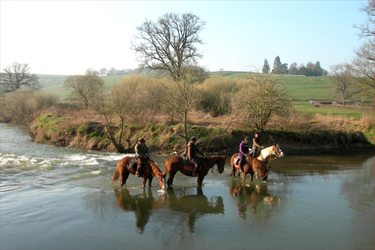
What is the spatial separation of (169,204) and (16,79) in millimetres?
56657

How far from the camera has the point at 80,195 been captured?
41.4 feet

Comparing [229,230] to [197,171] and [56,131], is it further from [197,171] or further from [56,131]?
[56,131]

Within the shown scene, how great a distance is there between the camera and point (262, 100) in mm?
24969

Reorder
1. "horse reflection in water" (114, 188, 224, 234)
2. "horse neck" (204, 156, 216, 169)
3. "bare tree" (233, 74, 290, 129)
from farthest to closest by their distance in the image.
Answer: "bare tree" (233, 74, 290, 129) → "horse neck" (204, 156, 216, 169) → "horse reflection in water" (114, 188, 224, 234)

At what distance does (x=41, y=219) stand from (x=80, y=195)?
2627 mm

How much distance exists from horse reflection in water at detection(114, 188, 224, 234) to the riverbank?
11181mm

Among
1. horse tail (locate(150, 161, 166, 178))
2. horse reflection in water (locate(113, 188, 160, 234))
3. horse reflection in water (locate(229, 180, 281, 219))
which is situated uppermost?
horse tail (locate(150, 161, 166, 178))

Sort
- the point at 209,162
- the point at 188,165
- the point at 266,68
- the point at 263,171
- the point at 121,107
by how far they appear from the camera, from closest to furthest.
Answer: the point at 188,165, the point at 209,162, the point at 263,171, the point at 121,107, the point at 266,68

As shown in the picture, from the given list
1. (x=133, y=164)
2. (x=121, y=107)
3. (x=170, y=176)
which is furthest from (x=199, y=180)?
(x=121, y=107)

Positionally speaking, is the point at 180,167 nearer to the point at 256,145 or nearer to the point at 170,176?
the point at 170,176

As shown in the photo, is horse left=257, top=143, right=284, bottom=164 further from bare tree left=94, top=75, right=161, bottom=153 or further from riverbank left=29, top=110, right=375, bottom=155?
bare tree left=94, top=75, right=161, bottom=153

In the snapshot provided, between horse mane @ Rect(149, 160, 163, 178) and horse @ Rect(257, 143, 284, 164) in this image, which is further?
horse @ Rect(257, 143, 284, 164)

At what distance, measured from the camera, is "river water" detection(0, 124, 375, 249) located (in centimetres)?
851

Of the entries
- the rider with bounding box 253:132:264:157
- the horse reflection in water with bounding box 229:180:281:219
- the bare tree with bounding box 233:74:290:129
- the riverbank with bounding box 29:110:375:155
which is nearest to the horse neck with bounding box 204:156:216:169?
the horse reflection in water with bounding box 229:180:281:219
